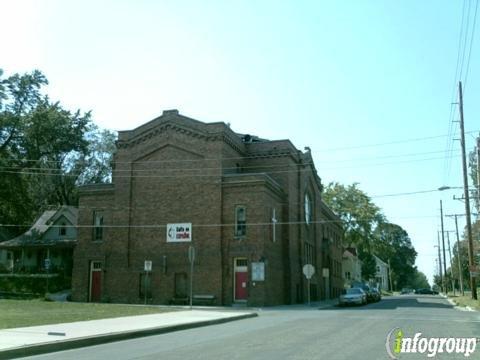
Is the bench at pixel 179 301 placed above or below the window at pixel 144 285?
below

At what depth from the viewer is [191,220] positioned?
1481 inches

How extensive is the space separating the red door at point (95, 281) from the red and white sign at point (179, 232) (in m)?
6.56

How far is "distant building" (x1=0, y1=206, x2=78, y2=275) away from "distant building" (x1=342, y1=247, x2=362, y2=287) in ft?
139

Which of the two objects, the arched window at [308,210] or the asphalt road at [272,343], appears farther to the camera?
the arched window at [308,210]

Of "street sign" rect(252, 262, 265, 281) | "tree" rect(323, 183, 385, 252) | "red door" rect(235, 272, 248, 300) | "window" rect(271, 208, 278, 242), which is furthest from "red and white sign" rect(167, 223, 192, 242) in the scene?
"tree" rect(323, 183, 385, 252)

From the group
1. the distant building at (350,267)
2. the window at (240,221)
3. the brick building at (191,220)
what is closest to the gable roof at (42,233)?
the brick building at (191,220)

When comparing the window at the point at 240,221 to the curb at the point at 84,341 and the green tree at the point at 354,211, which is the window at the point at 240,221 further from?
the green tree at the point at 354,211

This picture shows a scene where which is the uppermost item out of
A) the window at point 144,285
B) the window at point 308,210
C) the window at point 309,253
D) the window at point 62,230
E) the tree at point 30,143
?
the tree at point 30,143

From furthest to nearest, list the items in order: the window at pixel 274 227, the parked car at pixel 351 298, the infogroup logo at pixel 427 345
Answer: the parked car at pixel 351 298 → the window at pixel 274 227 → the infogroup logo at pixel 427 345

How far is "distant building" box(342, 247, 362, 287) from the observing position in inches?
3292

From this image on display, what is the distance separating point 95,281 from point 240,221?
12447 mm

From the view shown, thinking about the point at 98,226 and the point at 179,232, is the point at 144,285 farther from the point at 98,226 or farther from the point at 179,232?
the point at 98,226

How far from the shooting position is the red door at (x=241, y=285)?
3539 centimetres

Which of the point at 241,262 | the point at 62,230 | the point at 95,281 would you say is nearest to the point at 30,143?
the point at 62,230
